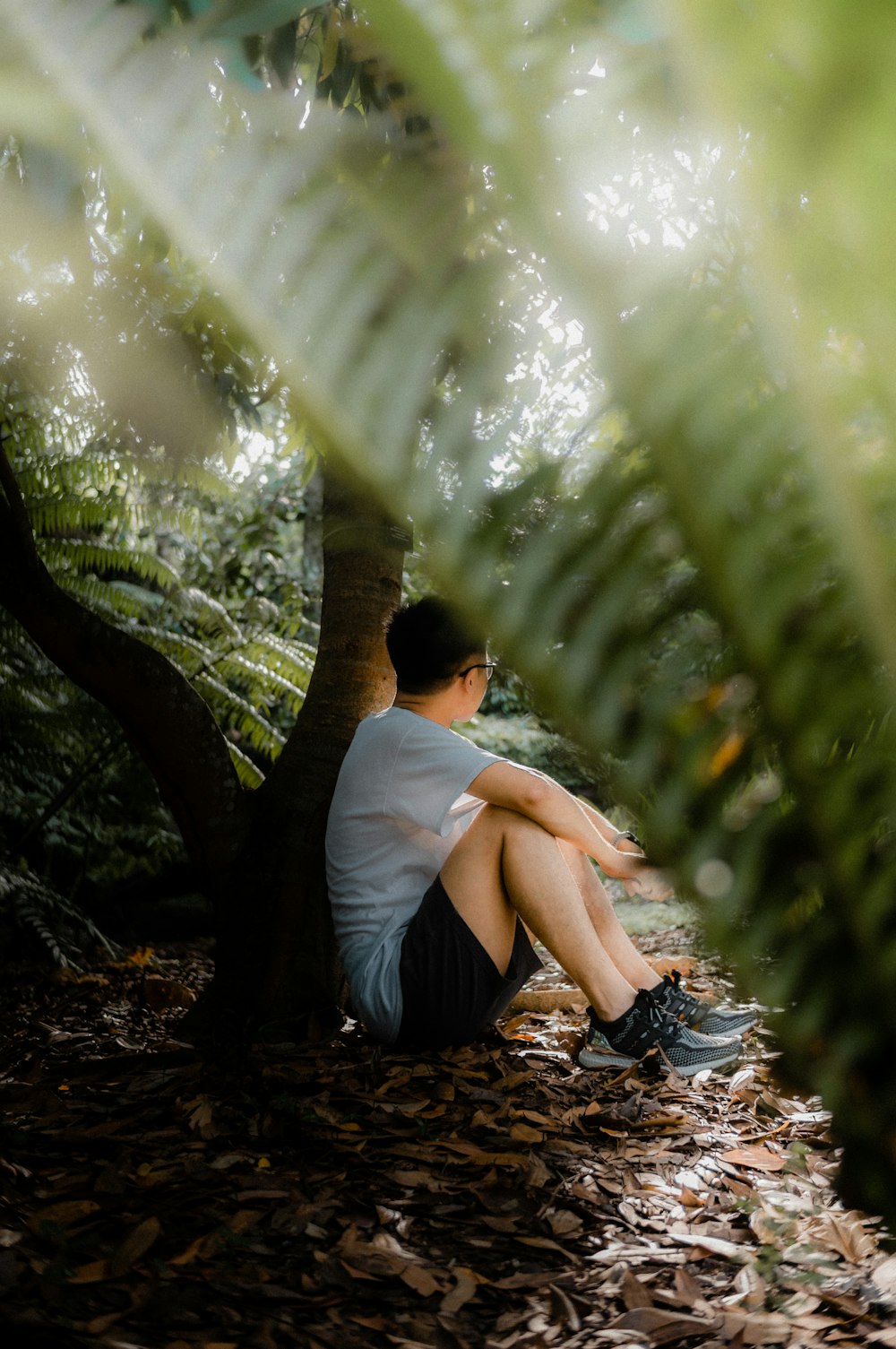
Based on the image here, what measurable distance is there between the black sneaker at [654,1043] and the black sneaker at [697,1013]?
0.22ft

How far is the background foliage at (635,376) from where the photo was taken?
1.64 feet

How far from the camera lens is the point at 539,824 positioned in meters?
2.14

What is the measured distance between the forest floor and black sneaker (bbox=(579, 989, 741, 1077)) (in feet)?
0.14

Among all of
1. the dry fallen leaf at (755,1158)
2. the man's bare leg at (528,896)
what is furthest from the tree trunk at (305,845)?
the dry fallen leaf at (755,1158)

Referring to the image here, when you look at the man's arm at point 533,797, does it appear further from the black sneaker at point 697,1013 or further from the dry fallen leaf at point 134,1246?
the dry fallen leaf at point 134,1246

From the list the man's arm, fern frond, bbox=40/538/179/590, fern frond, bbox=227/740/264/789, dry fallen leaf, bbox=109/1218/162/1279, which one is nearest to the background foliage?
dry fallen leaf, bbox=109/1218/162/1279

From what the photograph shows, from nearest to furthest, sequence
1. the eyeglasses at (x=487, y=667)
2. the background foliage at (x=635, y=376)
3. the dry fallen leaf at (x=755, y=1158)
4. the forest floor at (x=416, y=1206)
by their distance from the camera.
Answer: the background foliage at (x=635, y=376), the eyeglasses at (x=487, y=667), the forest floor at (x=416, y=1206), the dry fallen leaf at (x=755, y=1158)

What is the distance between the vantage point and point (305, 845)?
95.7 inches

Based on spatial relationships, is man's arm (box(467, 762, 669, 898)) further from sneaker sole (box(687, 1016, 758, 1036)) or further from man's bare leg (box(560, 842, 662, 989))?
sneaker sole (box(687, 1016, 758, 1036))

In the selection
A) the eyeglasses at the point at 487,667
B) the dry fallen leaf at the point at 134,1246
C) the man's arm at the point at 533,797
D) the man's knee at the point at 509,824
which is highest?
the eyeglasses at the point at 487,667

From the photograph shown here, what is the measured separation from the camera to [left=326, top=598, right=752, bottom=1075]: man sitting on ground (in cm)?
211

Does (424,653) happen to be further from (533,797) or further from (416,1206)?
(416,1206)

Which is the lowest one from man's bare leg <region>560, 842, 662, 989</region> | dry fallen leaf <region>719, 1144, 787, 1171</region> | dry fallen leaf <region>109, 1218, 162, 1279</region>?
dry fallen leaf <region>109, 1218, 162, 1279</region>

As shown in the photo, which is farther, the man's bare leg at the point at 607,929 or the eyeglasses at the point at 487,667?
the man's bare leg at the point at 607,929
